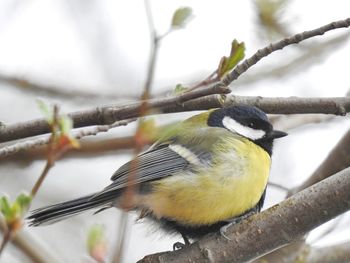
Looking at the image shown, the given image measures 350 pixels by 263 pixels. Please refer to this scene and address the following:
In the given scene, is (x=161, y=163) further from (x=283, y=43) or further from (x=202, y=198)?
(x=283, y=43)

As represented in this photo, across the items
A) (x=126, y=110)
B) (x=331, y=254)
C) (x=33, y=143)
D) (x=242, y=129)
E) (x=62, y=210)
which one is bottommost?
(x=331, y=254)

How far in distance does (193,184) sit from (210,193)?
0.06 metres

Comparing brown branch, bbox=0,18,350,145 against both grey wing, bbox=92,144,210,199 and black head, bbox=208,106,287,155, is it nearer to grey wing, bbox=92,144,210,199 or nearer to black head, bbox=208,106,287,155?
grey wing, bbox=92,144,210,199

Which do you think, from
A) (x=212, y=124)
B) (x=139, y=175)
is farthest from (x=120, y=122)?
(x=212, y=124)

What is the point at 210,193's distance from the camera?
196 cm

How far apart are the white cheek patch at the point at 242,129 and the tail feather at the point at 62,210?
62 centimetres

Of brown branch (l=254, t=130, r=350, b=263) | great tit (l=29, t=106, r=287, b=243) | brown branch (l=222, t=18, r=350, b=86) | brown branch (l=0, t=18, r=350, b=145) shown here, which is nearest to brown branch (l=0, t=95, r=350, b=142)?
brown branch (l=0, t=18, r=350, b=145)

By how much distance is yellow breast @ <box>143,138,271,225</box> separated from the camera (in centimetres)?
195

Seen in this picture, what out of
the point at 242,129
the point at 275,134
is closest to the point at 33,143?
the point at 242,129

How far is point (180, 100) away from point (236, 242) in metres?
0.46

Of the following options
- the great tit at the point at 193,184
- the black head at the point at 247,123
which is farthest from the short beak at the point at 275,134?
the great tit at the point at 193,184

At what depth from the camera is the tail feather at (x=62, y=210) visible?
5.53ft

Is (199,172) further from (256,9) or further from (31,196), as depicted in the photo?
(31,196)

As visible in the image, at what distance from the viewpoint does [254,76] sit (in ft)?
10.3
